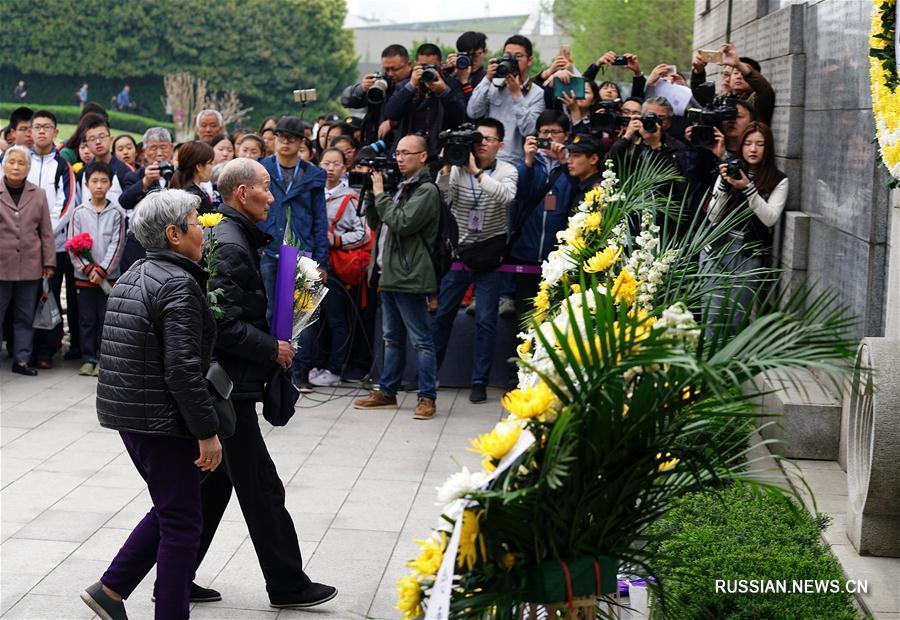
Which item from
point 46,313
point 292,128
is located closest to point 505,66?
point 292,128

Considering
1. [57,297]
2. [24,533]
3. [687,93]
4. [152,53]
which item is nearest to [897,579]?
[24,533]

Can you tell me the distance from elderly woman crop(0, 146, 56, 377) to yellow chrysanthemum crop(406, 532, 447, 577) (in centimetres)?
818

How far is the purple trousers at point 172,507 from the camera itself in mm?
5004

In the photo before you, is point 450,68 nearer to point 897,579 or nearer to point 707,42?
point 707,42

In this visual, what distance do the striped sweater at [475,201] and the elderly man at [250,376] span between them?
13.6ft

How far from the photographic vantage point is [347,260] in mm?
10430

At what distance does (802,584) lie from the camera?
4738 mm

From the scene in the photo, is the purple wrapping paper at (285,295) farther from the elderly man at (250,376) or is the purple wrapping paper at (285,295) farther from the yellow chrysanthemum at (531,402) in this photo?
the yellow chrysanthemum at (531,402)

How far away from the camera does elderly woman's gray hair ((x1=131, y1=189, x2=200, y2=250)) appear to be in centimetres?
504

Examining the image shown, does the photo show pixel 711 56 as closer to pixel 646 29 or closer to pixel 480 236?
pixel 480 236

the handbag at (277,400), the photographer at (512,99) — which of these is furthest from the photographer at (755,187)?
the handbag at (277,400)

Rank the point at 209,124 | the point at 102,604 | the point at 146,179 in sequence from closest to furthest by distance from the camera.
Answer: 1. the point at 102,604
2. the point at 146,179
3. the point at 209,124

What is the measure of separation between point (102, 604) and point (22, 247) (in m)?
6.01

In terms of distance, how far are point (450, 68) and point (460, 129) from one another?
2.21 meters
